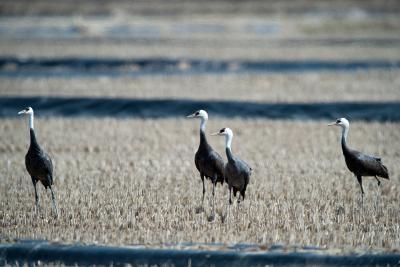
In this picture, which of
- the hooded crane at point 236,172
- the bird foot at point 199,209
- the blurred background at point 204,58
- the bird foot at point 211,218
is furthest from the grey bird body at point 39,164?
the blurred background at point 204,58

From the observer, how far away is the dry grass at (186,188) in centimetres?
1131

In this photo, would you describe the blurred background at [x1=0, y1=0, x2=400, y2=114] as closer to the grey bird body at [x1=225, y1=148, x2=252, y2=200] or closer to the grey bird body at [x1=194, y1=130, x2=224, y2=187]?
the grey bird body at [x1=194, y1=130, x2=224, y2=187]

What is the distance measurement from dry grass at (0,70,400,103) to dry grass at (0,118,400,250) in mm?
4593

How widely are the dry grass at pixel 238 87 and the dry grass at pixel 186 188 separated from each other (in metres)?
4.59

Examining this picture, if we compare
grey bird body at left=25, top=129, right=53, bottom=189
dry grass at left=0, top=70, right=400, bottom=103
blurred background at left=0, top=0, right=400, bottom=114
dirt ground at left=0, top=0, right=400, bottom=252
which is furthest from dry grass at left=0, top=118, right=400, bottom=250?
dry grass at left=0, top=70, right=400, bottom=103

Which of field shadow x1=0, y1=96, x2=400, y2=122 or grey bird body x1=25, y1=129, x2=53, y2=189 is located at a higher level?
field shadow x1=0, y1=96, x2=400, y2=122

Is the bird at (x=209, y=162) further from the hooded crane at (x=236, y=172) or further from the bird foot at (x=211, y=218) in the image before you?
the bird foot at (x=211, y=218)

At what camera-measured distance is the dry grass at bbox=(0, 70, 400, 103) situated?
27969 millimetres

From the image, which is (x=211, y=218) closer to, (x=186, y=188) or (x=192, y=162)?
(x=186, y=188)

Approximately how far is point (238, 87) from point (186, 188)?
55.1ft

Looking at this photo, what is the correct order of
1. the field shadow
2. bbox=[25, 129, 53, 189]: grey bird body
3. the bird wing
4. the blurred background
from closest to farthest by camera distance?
bbox=[25, 129, 53, 189]: grey bird body, the bird wing, the field shadow, the blurred background

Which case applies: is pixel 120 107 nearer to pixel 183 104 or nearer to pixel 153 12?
pixel 183 104

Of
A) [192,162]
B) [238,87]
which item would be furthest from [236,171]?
[238,87]

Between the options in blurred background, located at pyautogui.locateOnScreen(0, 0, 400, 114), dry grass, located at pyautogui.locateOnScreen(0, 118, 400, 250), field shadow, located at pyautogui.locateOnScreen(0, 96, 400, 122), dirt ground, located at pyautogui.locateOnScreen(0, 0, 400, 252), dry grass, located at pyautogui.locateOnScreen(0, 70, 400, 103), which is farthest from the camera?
blurred background, located at pyautogui.locateOnScreen(0, 0, 400, 114)
